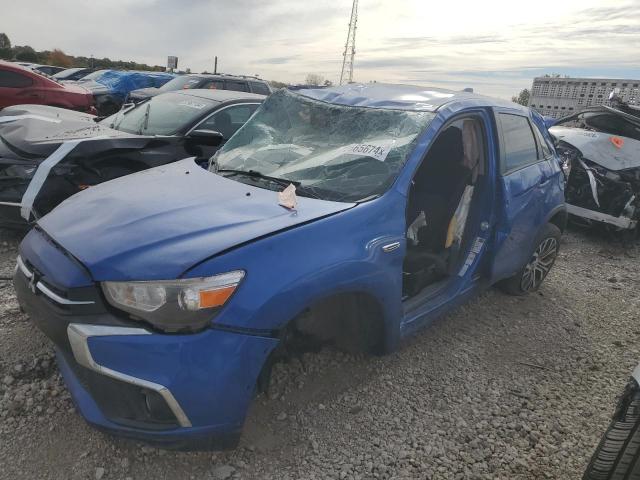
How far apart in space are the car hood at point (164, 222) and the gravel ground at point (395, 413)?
87 centimetres

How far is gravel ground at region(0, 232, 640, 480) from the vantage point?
83.9 inches

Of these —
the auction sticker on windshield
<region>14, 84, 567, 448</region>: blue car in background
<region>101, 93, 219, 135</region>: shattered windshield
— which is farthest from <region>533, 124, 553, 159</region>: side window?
<region>101, 93, 219, 135</region>: shattered windshield

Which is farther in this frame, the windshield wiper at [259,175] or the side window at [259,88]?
the side window at [259,88]

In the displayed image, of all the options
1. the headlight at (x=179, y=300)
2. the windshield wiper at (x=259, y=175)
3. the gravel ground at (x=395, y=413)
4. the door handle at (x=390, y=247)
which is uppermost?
the windshield wiper at (x=259, y=175)

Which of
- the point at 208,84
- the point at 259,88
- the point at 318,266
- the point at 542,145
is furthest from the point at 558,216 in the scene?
the point at 259,88

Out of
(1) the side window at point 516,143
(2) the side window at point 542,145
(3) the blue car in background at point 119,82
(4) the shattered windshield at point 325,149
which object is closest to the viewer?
(4) the shattered windshield at point 325,149

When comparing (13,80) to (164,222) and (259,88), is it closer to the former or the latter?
(259,88)

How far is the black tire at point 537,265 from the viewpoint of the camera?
397 centimetres

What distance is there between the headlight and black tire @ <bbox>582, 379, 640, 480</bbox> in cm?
150

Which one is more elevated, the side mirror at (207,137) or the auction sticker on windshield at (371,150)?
the auction sticker on windshield at (371,150)

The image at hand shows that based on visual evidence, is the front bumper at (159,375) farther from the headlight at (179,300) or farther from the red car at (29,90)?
the red car at (29,90)

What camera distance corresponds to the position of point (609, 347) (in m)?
3.51

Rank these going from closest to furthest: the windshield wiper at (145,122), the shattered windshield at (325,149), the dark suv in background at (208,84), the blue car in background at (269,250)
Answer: the blue car in background at (269,250)
the shattered windshield at (325,149)
the windshield wiper at (145,122)
the dark suv in background at (208,84)

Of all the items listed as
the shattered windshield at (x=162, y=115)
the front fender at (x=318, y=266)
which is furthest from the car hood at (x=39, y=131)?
the front fender at (x=318, y=266)
